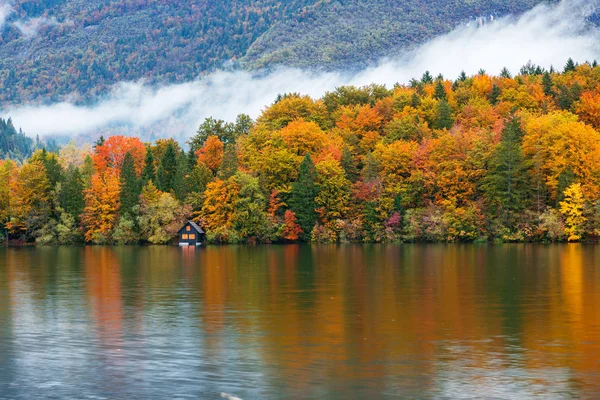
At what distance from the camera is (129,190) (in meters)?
148

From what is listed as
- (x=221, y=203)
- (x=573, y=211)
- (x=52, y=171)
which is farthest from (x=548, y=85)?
(x=52, y=171)

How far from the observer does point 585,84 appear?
631ft

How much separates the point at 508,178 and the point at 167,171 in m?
61.1

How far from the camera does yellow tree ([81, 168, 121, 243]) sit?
484 feet

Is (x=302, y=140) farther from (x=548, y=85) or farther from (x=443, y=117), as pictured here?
(x=548, y=85)

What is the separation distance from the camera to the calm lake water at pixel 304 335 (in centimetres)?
2888

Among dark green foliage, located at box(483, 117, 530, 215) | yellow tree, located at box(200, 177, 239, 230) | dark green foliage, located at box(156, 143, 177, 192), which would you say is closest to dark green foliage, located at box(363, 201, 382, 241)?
dark green foliage, located at box(483, 117, 530, 215)

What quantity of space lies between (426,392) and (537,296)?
26771 mm

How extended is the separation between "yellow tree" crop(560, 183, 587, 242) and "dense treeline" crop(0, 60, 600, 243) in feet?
0.70

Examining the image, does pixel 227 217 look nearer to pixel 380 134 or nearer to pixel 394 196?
pixel 394 196

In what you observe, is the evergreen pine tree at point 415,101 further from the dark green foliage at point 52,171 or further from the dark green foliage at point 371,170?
the dark green foliage at point 52,171

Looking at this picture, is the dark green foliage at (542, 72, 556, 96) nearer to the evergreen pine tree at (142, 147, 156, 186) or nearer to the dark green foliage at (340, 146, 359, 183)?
the dark green foliage at (340, 146, 359, 183)

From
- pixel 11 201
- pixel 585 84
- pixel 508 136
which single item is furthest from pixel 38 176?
pixel 585 84

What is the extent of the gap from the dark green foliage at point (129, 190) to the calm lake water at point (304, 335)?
7619 centimetres
